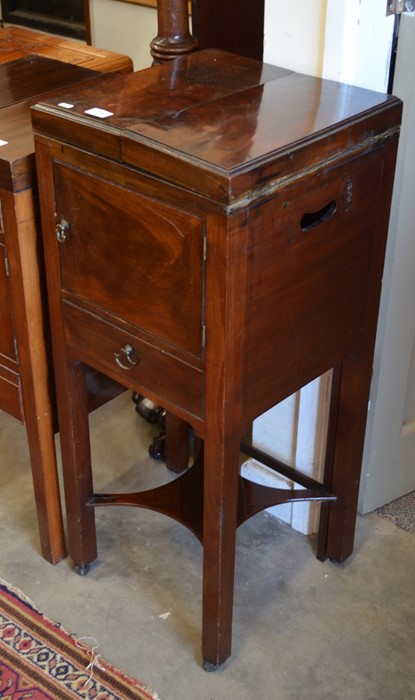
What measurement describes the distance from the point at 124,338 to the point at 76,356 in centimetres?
16

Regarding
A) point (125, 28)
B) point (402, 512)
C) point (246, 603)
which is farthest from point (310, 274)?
point (125, 28)

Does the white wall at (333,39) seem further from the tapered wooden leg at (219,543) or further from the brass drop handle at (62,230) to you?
the tapered wooden leg at (219,543)

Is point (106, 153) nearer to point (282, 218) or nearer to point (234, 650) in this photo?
point (282, 218)

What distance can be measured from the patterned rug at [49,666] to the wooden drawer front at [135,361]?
1.86 ft

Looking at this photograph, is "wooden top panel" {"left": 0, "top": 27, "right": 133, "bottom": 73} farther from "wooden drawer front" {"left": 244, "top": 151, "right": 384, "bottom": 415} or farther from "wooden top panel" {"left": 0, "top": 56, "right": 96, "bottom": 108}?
"wooden drawer front" {"left": 244, "top": 151, "right": 384, "bottom": 415}

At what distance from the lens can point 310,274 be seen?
151 cm

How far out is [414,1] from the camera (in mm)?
1629

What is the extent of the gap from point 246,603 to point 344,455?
14.6 inches

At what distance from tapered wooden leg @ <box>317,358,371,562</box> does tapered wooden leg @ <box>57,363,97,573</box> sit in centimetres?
48

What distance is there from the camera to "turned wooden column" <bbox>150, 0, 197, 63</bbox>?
73.4 inches

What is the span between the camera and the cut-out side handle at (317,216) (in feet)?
4.85

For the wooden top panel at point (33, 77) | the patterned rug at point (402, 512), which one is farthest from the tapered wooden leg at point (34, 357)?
the patterned rug at point (402, 512)

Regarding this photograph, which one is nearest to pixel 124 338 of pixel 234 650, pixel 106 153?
pixel 106 153

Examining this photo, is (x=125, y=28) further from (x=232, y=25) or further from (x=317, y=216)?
(x=317, y=216)
